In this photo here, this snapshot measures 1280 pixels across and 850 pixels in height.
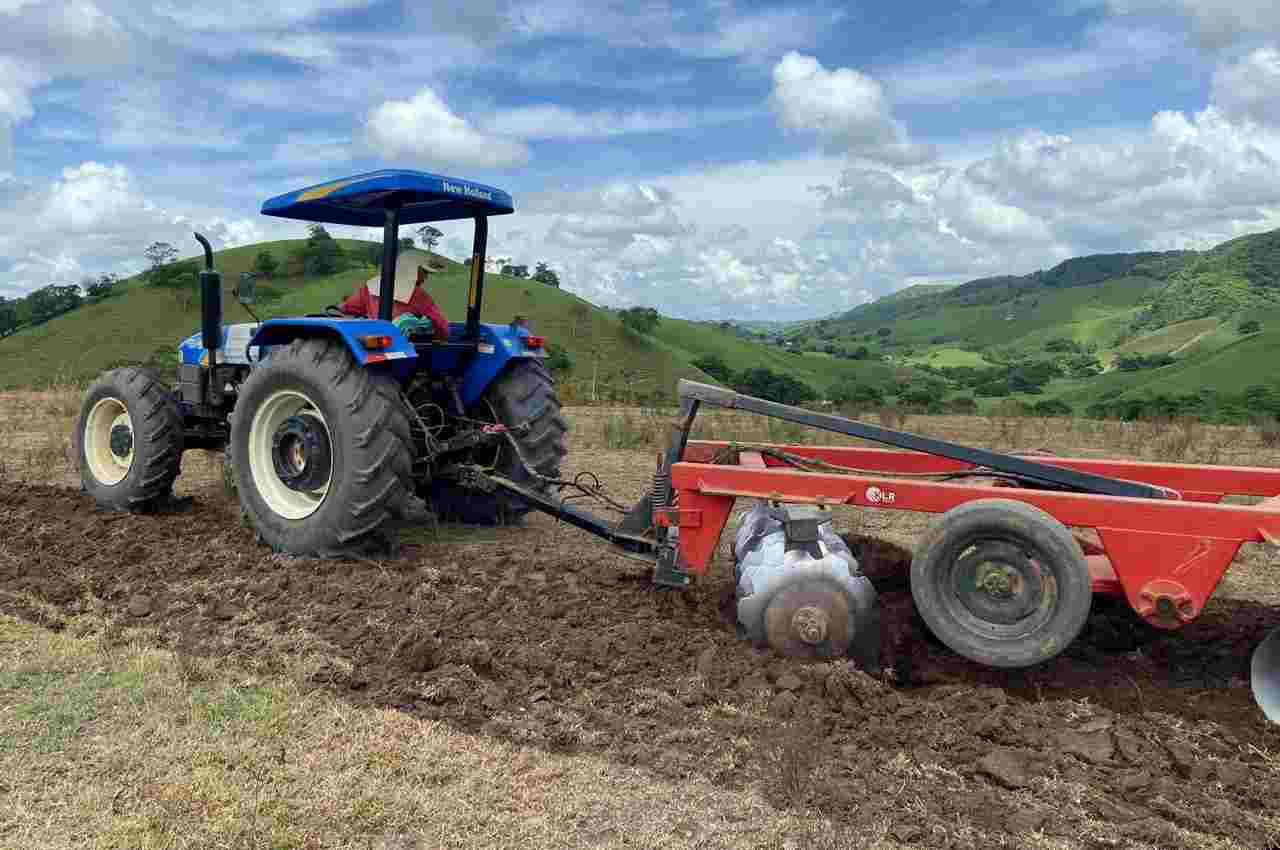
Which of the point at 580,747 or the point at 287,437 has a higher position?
the point at 287,437

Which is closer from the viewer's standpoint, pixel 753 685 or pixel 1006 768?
pixel 1006 768

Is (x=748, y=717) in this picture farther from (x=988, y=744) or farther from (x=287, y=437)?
(x=287, y=437)

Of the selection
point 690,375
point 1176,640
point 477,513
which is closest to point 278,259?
point 690,375

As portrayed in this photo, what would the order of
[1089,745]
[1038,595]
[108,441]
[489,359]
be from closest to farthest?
[1089,745] < [1038,595] < [489,359] < [108,441]

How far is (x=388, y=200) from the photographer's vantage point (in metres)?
5.71

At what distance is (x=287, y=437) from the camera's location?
5590mm

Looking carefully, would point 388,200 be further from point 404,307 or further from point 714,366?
point 714,366

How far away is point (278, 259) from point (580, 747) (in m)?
62.7

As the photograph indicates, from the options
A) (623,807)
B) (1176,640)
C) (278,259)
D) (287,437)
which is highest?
(278,259)

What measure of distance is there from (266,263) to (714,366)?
28063 mm

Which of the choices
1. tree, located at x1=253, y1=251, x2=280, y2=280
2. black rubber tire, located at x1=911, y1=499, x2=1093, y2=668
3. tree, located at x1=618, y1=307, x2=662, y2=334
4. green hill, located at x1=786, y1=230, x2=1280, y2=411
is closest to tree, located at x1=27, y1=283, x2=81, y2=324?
tree, located at x1=253, y1=251, x2=280, y2=280

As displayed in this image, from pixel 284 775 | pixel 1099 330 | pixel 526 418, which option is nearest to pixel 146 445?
pixel 526 418

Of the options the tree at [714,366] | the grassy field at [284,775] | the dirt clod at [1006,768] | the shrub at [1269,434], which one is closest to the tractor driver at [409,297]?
the grassy field at [284,775]

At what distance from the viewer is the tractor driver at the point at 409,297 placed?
19.0ft
